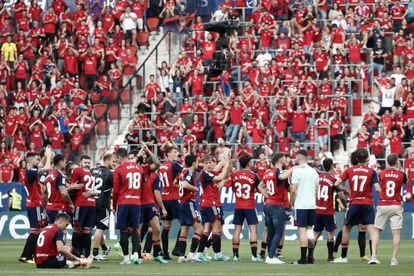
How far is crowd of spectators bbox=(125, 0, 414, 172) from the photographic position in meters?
44.1

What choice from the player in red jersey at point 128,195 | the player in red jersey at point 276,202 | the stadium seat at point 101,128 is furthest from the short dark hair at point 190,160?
the stadium seat at point 101,128

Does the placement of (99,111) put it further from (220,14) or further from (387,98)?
(387,98)

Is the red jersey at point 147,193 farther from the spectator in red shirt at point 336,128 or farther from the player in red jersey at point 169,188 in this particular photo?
the spectator in red shirt at point 336,128

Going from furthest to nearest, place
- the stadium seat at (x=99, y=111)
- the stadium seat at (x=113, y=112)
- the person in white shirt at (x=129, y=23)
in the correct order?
1. the person in white shirt at (x=129, y=23)
2. the stadium seat at (x=113, y=112)
3. the stadium seat at (x=99, y=111)

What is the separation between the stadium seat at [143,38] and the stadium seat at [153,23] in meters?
0.35

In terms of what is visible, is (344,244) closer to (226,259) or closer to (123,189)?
(226,259)

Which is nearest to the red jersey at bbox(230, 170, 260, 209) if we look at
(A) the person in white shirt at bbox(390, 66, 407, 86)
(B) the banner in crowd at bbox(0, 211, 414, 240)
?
(B) the banner in crowd at bbox(0, 211, 414, 240)

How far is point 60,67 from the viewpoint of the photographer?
166 ft

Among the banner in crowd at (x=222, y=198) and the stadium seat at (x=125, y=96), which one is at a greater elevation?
the stadium seat at (x=125, y=96)

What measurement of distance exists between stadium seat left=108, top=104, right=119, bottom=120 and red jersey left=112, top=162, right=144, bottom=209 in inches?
747

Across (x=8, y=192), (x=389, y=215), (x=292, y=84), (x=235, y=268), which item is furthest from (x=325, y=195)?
(x=292, y=84)

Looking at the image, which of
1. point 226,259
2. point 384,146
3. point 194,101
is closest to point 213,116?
point 194,101

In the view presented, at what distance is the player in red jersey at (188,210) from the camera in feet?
94.6

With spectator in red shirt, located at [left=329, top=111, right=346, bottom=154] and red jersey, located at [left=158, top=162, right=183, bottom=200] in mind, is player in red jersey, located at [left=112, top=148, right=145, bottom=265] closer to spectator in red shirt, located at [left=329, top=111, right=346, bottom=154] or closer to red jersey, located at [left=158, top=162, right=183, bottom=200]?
red jersey, located at [left=158, top=162, right=183, bottom=200]
